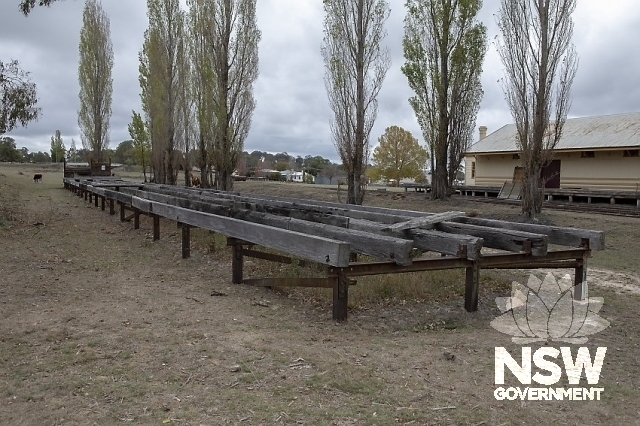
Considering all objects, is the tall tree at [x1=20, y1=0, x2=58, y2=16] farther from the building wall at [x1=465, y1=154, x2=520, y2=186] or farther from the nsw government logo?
the building wall at [x1=465, y1=154, x2=520, y2=186]

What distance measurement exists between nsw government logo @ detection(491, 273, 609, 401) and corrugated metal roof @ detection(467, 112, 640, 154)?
Answer: 54.6 feet

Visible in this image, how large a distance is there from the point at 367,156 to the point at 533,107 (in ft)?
17.4

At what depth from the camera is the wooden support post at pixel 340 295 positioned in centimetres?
450

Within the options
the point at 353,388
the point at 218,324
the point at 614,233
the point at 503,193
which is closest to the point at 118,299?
the point at 218,324

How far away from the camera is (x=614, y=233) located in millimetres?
12508

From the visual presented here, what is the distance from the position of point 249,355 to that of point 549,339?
2.59 m

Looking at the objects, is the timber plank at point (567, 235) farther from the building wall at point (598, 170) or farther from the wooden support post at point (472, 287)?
the building wall at point (598, 170)

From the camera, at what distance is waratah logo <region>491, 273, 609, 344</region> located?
14.5ft

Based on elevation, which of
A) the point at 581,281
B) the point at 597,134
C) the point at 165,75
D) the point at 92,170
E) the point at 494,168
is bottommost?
the point at 581,281

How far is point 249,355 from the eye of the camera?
3.72 metres

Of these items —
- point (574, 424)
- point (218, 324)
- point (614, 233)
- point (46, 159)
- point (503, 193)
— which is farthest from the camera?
point (46, 159)

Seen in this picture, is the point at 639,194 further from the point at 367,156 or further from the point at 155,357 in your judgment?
the point at 155,357

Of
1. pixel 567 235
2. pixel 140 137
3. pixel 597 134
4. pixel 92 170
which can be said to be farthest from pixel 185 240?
pixel 140 137

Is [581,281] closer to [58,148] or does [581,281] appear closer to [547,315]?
[547,315]
